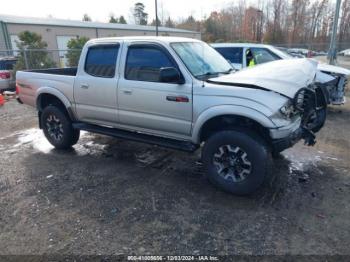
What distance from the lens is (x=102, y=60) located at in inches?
187

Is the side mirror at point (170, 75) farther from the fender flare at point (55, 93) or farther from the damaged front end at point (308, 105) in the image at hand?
the fender flare at point (55, 93)

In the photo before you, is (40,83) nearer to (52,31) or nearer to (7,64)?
(7,64)

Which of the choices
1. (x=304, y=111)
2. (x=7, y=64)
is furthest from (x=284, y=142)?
(x=7, y=64)

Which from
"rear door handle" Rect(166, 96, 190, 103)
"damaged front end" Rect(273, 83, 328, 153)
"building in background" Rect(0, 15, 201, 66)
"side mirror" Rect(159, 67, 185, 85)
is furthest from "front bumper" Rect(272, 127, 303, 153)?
"building in background" Rect(0, 15, 201, 66)

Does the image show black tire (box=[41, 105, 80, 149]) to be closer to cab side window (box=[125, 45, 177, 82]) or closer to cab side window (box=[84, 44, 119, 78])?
cab side window (box=[84, 44, 119, 78])

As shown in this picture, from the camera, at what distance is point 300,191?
3828 mm

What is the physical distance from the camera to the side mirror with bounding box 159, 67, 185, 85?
3.72 m

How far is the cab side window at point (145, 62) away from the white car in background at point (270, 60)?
12.2 ft

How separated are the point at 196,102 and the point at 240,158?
902 millimetres

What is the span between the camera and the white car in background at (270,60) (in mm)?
7191

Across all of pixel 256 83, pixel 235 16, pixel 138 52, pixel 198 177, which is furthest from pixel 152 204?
pixel 235 16

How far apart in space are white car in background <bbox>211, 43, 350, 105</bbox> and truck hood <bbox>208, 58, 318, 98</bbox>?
3176 mm

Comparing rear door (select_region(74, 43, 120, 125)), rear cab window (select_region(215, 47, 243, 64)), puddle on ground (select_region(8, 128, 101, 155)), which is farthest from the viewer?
rear cab window (select_region(215, 47, 243, 64))

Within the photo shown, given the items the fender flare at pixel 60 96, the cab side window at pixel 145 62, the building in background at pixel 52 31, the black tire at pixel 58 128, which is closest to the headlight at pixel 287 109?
the cab side window at pixel 145 62
